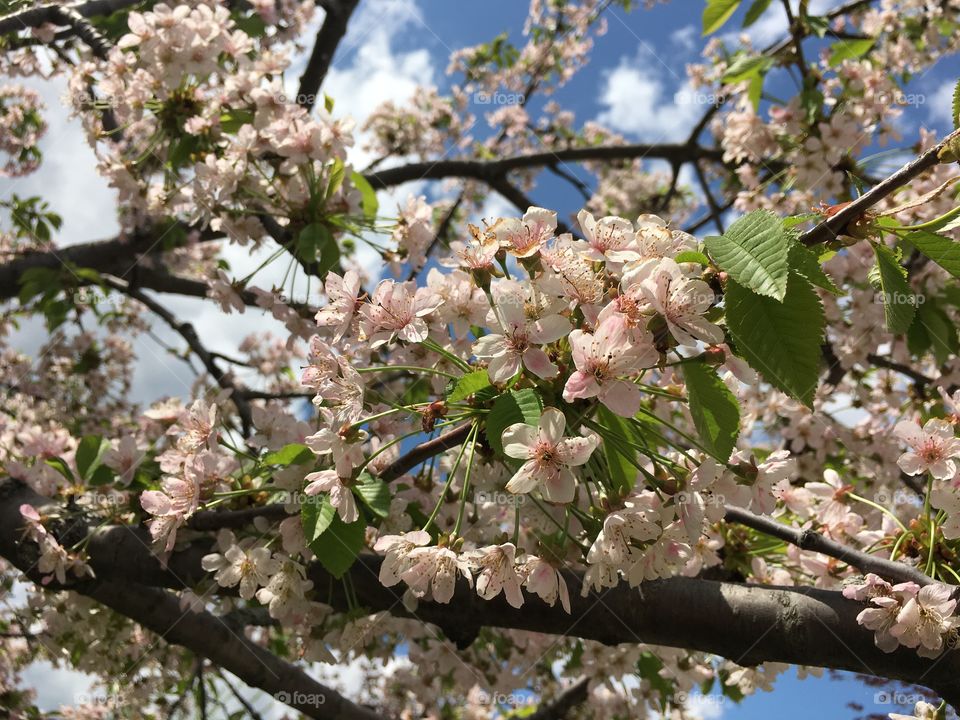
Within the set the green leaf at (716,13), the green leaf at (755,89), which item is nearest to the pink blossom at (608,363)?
the green leaf at (716,13)

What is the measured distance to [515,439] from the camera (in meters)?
1.19

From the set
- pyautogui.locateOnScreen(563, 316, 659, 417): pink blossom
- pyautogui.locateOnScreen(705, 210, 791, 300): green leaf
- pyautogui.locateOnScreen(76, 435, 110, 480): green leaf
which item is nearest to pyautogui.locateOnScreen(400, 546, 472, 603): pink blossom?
pyautogui.locateOnScreen(563, 316, 659, 417): pink blossom

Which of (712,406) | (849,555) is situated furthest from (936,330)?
(712,406)

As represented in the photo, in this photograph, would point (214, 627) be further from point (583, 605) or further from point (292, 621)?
point (583, 605)

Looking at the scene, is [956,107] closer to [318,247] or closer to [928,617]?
[928,617]

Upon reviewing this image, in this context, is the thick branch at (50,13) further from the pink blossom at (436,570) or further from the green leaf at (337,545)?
the pink blossom at (436,570)

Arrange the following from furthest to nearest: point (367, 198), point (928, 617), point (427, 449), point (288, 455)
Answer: point (367, 198) < point (288, 455) < point (427, 449) < point (928, 617)

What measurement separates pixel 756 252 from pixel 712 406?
0.28 meters

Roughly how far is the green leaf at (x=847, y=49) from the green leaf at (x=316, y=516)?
3175 mm

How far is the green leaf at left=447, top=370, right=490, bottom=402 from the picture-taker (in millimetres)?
1287

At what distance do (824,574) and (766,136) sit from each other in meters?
2.44

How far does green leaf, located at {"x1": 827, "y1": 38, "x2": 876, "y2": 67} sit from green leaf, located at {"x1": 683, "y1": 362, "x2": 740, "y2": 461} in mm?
2845

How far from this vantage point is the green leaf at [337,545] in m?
1.52

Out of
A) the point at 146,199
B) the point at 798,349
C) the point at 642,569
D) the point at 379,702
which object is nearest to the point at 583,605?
the point at 642,569
